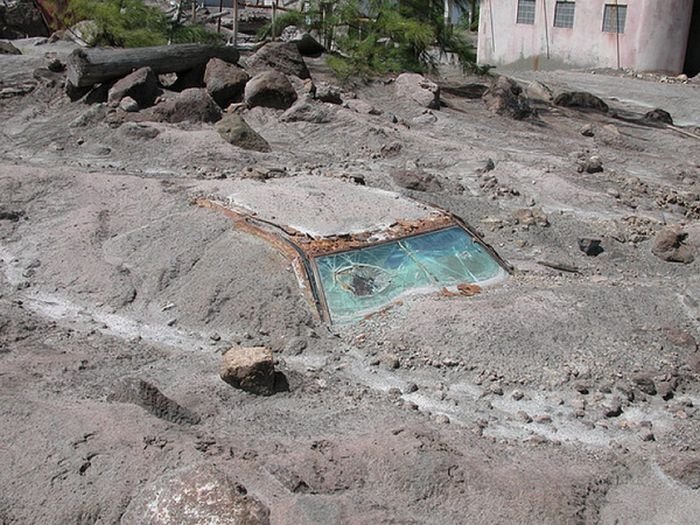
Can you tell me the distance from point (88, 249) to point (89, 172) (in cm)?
256

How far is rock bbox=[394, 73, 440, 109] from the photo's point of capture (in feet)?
55.5

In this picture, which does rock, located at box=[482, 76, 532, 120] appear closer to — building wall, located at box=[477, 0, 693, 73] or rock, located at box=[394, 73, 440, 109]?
rock, located at box=[394, 73, 440, 109]

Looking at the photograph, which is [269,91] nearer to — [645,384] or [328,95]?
[328,95]

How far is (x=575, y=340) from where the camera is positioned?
7.88 metres

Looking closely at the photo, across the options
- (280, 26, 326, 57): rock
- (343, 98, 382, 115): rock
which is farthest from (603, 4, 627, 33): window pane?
(343, 98, 382, 115): rock

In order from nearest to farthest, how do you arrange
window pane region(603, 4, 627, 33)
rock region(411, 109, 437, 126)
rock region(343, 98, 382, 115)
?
rock region(343, 98, 382, 115)
rock region(411, 109, 437, 126)
window pane region(603, 4, 627, 33)

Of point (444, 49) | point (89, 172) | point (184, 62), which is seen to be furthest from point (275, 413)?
point (444, 49)

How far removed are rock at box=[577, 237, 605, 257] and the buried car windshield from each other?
2435mm

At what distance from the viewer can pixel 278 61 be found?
16.8 m

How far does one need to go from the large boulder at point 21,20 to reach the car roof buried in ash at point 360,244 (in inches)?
672

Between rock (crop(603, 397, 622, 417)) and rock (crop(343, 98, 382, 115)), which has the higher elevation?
rock (crop(603, 397, 622, 417))

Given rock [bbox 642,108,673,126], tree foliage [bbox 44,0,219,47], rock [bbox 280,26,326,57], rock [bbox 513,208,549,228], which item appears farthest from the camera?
rock [bbox 280,26,326,57]

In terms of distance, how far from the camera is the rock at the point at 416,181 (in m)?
12.5

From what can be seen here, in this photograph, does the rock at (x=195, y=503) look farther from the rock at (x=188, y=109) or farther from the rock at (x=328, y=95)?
the rock at (x=328, y=95)
